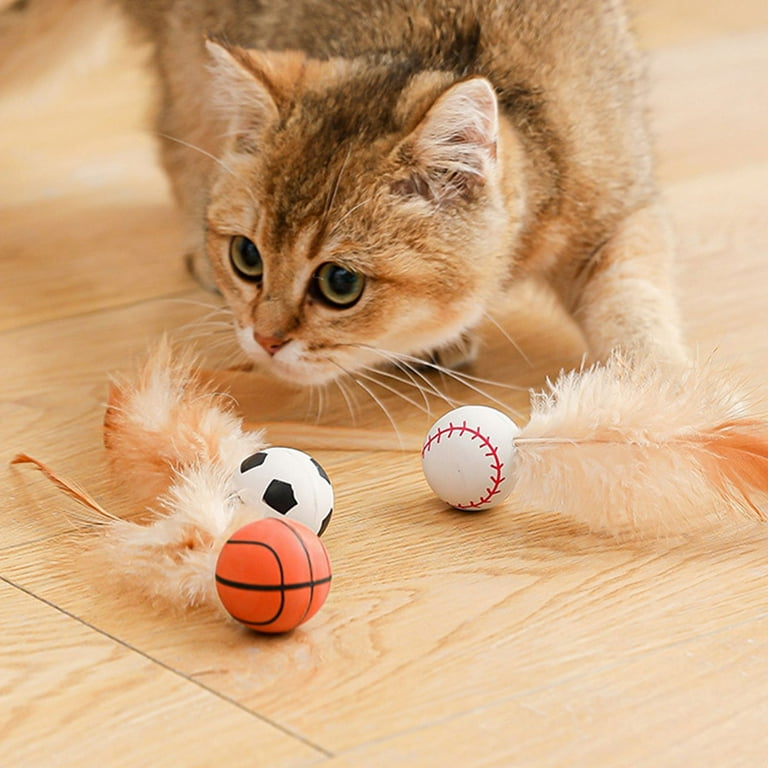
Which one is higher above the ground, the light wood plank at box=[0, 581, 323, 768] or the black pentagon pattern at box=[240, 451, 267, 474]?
the black pentagon pattern at box=[240, 451, 267, 474]

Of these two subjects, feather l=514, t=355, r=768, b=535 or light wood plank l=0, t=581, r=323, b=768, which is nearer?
light wood plank l=0, t=581, r=323, b=768

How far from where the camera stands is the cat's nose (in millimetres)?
1503

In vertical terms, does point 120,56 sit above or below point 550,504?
below

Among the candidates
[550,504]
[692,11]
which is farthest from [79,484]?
[692,11]

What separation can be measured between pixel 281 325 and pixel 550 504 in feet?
1.32

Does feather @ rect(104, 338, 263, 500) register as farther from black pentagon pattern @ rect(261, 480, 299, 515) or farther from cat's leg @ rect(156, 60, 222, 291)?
cat's leg @ rect(156, 60, 222, 291)

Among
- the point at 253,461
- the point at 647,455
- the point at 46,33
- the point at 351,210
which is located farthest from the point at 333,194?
the point at 46,33

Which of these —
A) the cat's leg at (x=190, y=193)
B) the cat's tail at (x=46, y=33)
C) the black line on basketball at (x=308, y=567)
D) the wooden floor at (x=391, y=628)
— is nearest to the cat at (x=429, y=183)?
the wooden floor at (x=391, y=628)

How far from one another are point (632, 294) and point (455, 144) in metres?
0.37

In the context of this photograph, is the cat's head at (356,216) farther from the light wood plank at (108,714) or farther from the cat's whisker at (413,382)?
the light wood plank at (108,714)

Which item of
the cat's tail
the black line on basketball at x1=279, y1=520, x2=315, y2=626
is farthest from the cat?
the cat's tail

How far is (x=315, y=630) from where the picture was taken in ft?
3.75

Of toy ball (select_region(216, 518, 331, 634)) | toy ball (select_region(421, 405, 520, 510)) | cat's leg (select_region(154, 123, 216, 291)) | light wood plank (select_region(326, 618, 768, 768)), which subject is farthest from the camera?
cat's leg (select_region(154, 123, 216, 291))

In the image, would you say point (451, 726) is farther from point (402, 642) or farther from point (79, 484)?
point (79, 484)
